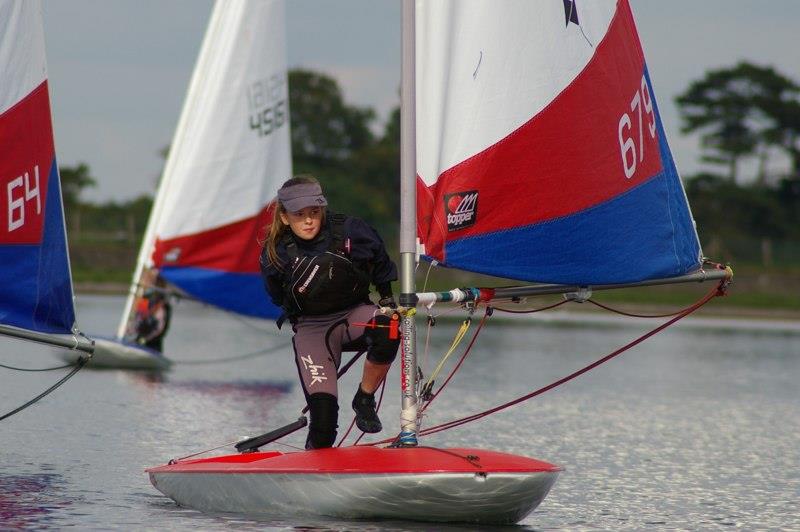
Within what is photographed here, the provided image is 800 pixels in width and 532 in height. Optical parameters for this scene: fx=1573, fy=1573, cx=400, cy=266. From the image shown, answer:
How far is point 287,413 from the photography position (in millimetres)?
14609

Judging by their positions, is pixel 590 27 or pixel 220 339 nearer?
pixel 590 27

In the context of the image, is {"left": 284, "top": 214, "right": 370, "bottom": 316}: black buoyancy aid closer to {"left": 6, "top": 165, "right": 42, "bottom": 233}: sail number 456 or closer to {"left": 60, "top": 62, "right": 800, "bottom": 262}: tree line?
{"left": 6, "top": 165, "right": 42, "bottom": 233}: sail number 456

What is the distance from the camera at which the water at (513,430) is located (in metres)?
9.02

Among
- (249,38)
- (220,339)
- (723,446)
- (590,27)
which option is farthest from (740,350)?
(590,27)

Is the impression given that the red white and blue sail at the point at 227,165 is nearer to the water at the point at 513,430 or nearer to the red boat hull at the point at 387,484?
the water at the point at 513,430

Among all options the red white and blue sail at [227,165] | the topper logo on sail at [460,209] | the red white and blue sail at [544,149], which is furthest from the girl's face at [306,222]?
the red white and blue sail at [227,165]

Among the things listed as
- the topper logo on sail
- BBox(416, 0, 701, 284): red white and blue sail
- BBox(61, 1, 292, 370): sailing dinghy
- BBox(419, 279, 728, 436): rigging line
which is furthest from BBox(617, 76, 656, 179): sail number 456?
BBox(61, 1, 292, 370): sailing dinghy

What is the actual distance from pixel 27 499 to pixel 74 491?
457mm

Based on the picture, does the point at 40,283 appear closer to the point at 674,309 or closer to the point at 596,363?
the point at 596,363

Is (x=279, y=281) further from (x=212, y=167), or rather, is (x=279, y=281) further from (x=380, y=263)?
(x=212, y=167)

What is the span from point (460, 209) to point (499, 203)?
0.93ft

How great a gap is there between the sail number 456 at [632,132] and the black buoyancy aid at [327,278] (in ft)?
6.10

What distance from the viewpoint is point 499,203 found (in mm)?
8711

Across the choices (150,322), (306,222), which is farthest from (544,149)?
(150,322)
